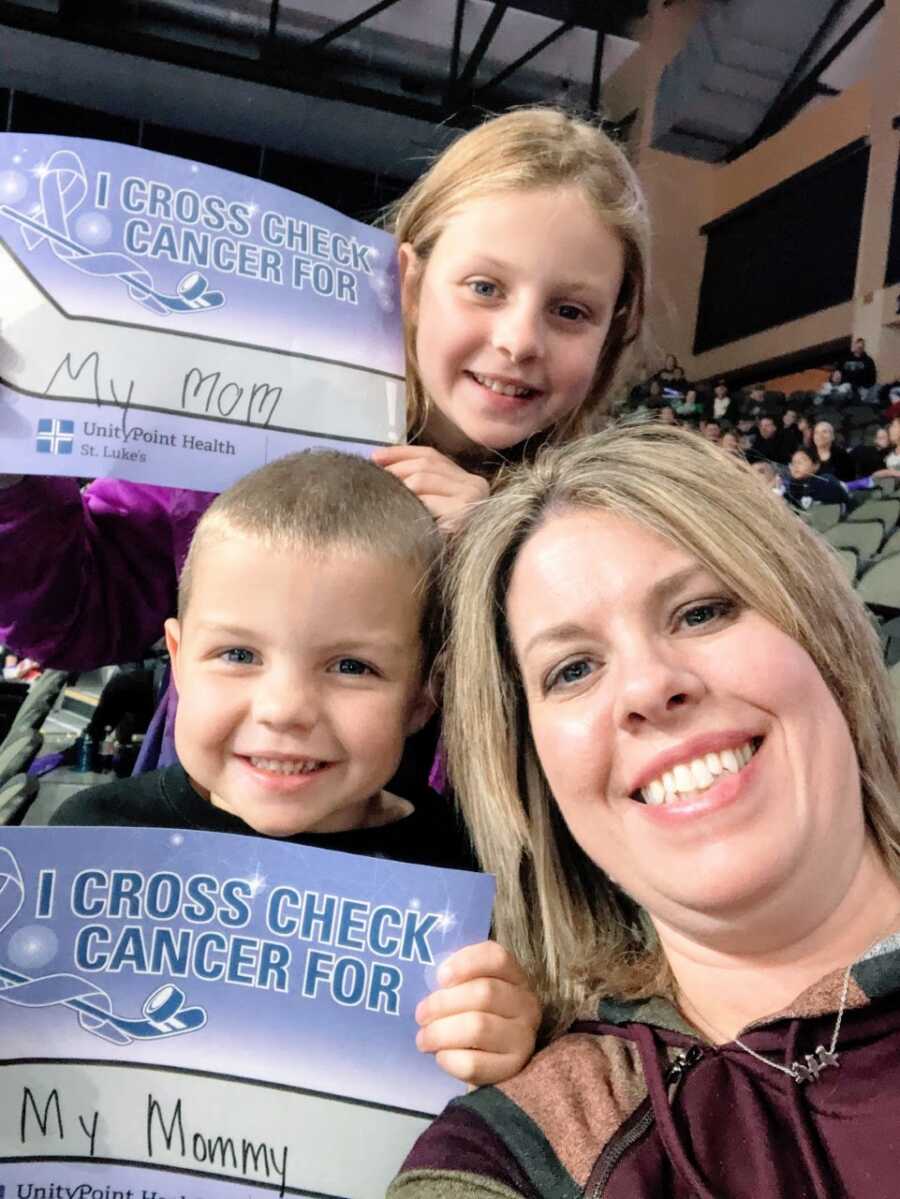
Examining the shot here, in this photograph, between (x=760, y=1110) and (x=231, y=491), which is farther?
(x=231, y=491)

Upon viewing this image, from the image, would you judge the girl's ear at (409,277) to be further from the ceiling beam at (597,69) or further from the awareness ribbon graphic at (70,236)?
the ceiling beam at (597,69)

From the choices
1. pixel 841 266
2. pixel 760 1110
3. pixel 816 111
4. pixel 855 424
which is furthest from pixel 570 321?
pixel 816 111

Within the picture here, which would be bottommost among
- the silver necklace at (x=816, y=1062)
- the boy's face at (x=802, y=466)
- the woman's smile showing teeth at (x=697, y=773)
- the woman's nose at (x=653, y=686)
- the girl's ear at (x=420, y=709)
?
the silver necklace at (x=816, y=1062)

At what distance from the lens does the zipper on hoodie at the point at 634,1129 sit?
0.66 meters

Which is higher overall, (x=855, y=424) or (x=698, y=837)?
(x=855, y=424)

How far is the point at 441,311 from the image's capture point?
3.14 ft

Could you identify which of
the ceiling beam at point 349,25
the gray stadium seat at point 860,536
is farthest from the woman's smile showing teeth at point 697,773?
the ceiling beam at point 349,25

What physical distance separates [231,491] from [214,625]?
122 mm

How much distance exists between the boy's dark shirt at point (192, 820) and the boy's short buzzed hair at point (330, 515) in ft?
0.45

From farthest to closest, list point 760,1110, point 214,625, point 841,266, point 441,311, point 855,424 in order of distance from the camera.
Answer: point 841,266
point 855,424
point 441,311
point 214,625
point 760,1110

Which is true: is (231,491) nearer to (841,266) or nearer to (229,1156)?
(229,1156)

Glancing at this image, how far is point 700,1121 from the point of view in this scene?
2.23ft

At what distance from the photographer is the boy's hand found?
2.34 feet

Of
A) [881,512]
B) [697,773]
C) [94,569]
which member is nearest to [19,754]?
[94,569]
